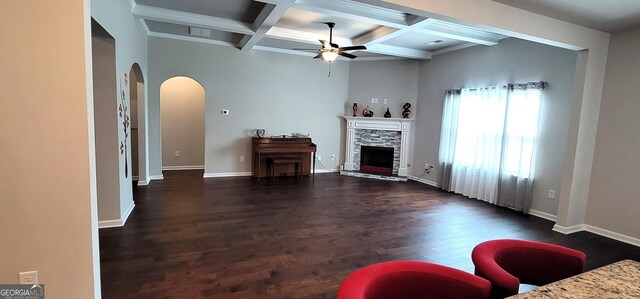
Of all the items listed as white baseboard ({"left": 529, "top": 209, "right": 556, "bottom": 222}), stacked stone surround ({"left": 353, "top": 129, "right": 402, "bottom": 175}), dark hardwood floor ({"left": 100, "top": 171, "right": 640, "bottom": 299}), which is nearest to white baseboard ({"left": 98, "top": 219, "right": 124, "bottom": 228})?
dark hardwood floor ({"left": 100, "top": 171, "right": 640, "bottom": 299})

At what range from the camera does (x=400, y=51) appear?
639 centimetres

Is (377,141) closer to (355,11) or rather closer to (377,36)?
(377,36)

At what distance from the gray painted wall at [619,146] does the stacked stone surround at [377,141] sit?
12.0 feet

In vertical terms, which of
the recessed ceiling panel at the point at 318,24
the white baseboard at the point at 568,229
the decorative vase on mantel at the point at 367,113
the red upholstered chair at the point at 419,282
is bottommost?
the white baseboard at the point at 568,229

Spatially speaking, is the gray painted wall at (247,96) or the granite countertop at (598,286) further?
the gray painted wall at (247,96)

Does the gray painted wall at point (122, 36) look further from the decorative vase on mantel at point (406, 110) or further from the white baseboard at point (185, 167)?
the decorative vase on mantel at point (406, 110)

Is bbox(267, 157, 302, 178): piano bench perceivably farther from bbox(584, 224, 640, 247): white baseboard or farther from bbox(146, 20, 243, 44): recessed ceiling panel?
bbox(584, 224, 640, 247): white baseboard

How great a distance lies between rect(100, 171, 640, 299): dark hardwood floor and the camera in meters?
2.57

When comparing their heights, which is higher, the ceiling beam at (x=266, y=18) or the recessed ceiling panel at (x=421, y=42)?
the recessed ceiling panel at (x=421, y=42)

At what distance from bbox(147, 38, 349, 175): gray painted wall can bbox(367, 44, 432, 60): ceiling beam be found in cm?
152

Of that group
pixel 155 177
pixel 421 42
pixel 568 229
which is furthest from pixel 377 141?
pixel 155 177

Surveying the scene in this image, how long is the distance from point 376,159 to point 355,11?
4.17 metres

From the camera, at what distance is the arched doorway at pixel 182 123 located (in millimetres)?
7238

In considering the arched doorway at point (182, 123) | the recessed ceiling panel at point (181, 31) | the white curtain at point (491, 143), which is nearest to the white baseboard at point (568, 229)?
the white curtain at point (491, 143)
